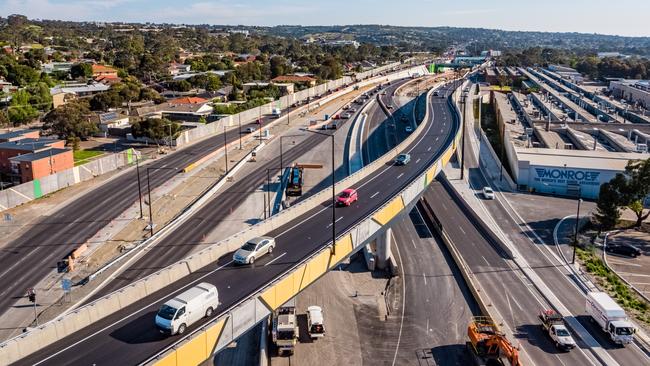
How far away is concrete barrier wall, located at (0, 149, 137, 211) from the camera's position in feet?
173

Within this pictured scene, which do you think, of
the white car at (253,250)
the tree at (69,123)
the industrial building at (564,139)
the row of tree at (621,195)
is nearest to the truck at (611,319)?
the row of tree at (621,195)

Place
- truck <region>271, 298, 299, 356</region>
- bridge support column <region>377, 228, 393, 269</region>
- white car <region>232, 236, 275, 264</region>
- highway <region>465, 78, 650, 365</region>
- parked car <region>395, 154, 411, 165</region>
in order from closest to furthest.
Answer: white car <region>232, 236, 275, 264</region>
highway <region>465, 78, 650, 365</region>
truck <region>271, 298, 299, 356</region>
bridge support column <region>377, 228, 393, 269</region>
parked car <region>395, 154, 411, 165</region>

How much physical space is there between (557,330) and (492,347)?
475 centimetres

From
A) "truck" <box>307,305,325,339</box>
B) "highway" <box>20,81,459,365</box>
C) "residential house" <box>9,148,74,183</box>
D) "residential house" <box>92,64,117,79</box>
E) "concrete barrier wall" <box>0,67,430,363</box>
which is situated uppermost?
"residential house" <box>92,64,117,79</box>

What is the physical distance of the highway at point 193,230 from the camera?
128 ft

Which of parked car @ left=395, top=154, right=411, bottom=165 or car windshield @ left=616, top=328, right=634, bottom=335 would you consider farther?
parked car @ left=395, top=154, right=411, bottom=165

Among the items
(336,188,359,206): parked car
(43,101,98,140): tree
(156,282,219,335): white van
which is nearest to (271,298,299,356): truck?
(156,282,219,335): white van

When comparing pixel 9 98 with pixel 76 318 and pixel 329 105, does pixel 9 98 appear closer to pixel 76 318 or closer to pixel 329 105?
pixel 329 105

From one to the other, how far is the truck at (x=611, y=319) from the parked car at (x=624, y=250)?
1607 centimetres

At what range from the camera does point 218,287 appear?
26.4 meters

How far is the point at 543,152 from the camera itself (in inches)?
2867

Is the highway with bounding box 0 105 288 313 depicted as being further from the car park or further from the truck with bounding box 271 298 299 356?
the car park

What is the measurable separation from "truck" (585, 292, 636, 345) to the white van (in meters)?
23.9

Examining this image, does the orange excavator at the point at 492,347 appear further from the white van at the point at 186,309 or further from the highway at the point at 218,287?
the white van at the point at 186,309
